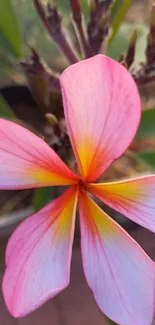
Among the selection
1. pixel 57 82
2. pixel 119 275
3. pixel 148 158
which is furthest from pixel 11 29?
pixel 119 275

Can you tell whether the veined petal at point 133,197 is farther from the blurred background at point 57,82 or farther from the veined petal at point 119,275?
the blurred background at point 57,82

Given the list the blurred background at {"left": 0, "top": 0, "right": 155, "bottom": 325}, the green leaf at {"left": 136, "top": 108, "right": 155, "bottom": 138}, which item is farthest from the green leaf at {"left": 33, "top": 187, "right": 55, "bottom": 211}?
the green leaf at {"left": 136, "top": 108, "right": 155, "bottom": 138}

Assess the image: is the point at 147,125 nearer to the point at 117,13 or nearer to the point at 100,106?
the point at 117,13

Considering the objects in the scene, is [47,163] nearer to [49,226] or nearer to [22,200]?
[49,226]

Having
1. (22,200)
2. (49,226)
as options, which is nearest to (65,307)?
(22,200)

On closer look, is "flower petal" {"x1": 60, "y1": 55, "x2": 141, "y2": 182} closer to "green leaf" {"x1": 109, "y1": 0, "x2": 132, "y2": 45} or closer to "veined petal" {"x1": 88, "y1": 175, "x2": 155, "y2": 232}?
"veined petal" {"x1": 88, "y1": 175, "x2": 155, "y2": 232}

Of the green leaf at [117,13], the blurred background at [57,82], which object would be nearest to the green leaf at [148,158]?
the blurred background at [57,82]
